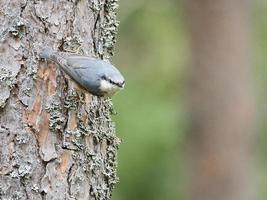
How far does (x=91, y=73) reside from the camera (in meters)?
2.39

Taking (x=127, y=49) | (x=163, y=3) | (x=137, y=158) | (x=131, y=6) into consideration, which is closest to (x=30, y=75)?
(x=137, y=158)

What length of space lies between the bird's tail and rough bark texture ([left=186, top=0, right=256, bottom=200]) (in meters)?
3.59

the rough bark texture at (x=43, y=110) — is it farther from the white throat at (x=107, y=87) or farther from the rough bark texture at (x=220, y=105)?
the rough bark texture at (x=220, y=105)

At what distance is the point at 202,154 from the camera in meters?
5.92

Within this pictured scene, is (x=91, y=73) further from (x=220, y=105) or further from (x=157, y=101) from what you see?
(x=157, y=101)

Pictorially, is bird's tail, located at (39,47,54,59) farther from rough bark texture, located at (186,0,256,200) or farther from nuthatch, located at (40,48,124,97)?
rough bark texture, located at (186,0,256,200)

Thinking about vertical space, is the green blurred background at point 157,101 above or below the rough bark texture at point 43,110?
above

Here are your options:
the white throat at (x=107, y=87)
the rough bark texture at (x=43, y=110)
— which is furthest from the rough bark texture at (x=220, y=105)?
the white throat at (x=107, y=87)

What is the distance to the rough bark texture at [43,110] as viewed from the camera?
93.0 inches

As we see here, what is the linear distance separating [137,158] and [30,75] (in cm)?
472

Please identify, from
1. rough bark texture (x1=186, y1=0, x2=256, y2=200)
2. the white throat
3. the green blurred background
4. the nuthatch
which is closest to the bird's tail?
the nuthatch

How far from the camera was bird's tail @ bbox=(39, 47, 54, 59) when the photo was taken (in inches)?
93.3

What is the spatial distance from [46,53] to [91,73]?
127 mm

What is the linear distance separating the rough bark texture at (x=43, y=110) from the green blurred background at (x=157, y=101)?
143 inches
